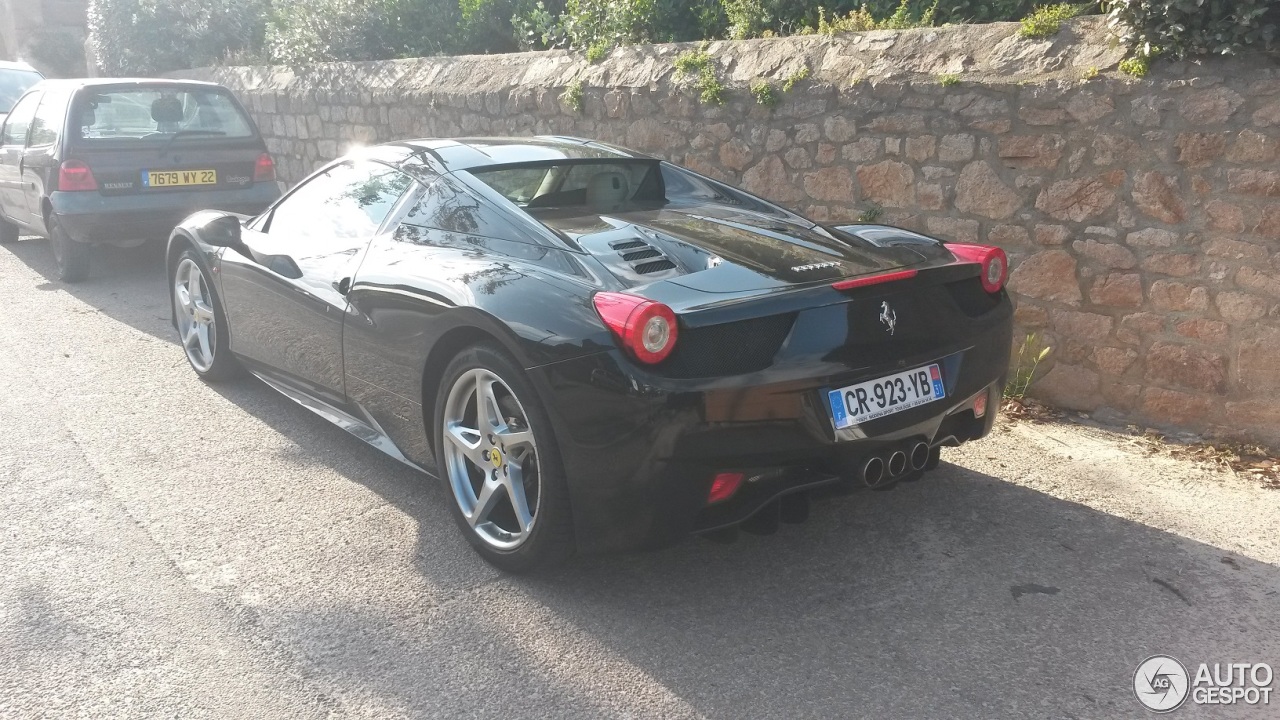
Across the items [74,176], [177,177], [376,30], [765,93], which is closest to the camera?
[765,93]

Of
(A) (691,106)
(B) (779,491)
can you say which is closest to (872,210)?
(A) (691,106)

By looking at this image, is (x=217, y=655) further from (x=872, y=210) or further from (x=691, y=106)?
(x=691, y=106)

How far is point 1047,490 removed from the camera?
14.1ft

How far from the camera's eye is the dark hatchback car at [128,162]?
8.42 metres

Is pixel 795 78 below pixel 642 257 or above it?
above

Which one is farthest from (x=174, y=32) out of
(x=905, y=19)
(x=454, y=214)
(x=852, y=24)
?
(x=454, y=214)

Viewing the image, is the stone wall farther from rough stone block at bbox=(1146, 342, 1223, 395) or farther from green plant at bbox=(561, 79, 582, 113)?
green plant at bbox=(561, 79, 582, 113)

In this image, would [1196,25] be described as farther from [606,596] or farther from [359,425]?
[359,425]

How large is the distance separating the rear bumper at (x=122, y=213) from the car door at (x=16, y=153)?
1178 millimetres

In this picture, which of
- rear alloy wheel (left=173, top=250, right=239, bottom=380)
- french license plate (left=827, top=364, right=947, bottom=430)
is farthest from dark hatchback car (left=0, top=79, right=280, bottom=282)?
french license plate (left=827, top=364, right=947, bottom=430)

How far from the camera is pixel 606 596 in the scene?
3.45 meters

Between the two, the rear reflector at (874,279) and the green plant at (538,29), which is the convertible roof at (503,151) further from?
the green plant at (538,29)

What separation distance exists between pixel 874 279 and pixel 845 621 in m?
1.07

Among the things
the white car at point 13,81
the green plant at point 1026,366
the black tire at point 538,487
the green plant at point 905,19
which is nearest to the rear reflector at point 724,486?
the black tire at point 538,487
